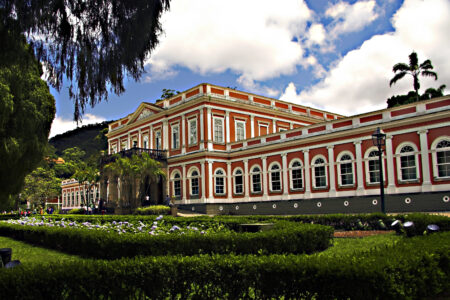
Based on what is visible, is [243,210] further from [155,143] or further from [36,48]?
[36,48]

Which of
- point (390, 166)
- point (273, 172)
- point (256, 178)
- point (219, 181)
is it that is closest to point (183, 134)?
point (219, 181)

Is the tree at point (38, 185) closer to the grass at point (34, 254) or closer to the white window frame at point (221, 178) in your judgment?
the white window frame at point (221, 178)

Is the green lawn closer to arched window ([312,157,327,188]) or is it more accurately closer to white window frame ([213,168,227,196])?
arched window ([312,157,327,188])

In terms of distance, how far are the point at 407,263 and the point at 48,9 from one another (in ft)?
18.5

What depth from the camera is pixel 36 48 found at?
5.64 meters

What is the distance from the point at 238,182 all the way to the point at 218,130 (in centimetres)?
458

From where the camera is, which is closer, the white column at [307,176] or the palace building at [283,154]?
the palace building at [283,154]

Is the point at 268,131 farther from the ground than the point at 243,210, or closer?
farther from the ground

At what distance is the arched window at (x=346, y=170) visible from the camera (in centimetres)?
2405

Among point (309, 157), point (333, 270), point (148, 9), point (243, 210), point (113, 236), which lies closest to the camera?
point (333, 270)

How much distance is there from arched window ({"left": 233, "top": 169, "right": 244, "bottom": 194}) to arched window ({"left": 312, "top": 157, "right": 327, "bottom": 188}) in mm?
7088

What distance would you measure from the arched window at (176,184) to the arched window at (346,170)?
14467 millimetres

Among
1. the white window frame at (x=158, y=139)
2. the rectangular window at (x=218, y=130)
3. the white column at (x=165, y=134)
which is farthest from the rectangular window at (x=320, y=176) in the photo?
the white window frame at (x=158, y=139)

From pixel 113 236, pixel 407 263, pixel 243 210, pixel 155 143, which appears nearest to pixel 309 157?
pixel 243 210
